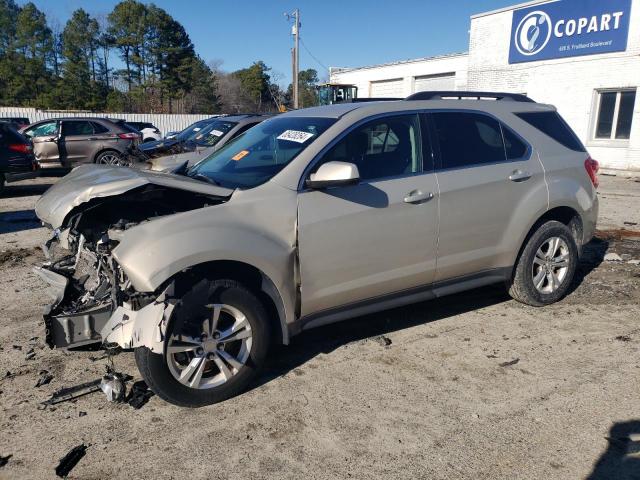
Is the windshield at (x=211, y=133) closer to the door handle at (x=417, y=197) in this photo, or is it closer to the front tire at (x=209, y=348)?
the door handle at (x=417, y=197)

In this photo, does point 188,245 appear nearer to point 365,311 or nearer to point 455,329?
point 365,311

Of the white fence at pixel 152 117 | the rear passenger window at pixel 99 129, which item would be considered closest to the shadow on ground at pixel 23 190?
the rear passenger window at pixel 99 129

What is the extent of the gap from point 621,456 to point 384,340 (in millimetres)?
1854

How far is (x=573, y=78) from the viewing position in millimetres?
18766

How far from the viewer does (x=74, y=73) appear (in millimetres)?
50250

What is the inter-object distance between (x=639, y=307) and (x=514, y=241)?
1567 millimetres

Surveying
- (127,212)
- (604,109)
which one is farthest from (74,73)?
(127,212)

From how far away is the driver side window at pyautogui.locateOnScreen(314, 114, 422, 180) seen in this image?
383cm

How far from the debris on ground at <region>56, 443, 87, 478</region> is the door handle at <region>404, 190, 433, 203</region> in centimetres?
265

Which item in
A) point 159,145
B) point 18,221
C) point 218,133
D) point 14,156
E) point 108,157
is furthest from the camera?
point 108,157

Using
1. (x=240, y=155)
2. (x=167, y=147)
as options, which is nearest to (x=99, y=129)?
(x=167, y=147)

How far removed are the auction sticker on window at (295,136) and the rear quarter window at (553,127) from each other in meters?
2.12

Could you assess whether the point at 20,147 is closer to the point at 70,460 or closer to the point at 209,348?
the point at 209,348

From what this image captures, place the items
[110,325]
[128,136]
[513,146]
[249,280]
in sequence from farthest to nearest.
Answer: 1. [128,136]
2. [513,146]
3. [249,280]
4. [110,325]
